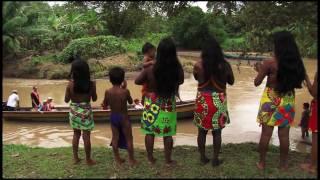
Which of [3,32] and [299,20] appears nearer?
[3,32]

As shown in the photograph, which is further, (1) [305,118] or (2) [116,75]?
(1) [305,118]

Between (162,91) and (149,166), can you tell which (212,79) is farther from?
(149,166)

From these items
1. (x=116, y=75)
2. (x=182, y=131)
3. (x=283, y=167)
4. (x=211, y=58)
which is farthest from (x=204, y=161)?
(x=182, y=131)

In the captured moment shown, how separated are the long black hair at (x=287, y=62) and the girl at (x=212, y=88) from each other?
589 millimetres

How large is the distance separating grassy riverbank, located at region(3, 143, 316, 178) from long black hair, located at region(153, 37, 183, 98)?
95 cm

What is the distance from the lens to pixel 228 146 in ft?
23.6

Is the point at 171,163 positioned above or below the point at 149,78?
below

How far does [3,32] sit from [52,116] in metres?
8.54

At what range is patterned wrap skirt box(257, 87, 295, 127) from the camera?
17.8 feet

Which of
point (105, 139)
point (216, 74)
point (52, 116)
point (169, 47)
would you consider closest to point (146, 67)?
point (169, 47)

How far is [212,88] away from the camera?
549 centimetres

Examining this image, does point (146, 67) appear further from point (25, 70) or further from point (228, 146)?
point (25, 70)

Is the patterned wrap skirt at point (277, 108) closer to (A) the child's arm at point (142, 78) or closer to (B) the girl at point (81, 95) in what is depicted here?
(A) the child's arm at point (142, 78)

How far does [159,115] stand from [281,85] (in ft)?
4.82
